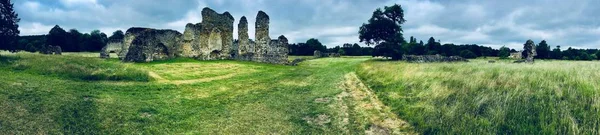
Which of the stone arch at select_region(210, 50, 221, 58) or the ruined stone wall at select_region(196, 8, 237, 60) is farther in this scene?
the stone arch at select_region(210, 50, 221, 58)

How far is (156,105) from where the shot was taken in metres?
12.3

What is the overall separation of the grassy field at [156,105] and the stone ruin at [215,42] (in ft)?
55.0

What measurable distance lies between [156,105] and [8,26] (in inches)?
546

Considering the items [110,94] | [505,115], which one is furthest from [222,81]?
[505,115]

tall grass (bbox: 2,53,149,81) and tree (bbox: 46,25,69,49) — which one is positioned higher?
tree (bbox: 46,25,69,49)

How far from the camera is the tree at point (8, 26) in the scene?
20328 mm

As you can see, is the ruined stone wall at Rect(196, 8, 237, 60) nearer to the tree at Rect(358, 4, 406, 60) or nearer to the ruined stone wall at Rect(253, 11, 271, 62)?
the ruined stone wall at Rect(253, 11, 271, 62)

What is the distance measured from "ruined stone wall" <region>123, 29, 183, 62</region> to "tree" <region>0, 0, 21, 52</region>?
28.7 feet

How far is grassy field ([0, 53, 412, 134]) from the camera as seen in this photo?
984 cm

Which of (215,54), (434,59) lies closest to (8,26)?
(215,54)

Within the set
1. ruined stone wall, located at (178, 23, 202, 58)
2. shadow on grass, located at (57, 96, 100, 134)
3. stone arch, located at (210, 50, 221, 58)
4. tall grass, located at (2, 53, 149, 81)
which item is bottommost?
shadow on grass, located at (57, 96, 100, 134)

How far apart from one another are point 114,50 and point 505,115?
40.6 m

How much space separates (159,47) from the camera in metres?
34.2

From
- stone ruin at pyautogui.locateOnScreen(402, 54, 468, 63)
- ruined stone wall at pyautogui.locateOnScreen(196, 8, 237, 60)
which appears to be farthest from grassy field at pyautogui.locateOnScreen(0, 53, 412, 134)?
stone ruin at pyautogui.locateOnScreen(402, 54, 468, 63)
